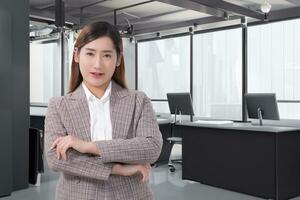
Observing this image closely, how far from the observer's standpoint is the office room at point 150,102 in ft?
4.04

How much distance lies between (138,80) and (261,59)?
12.6 feet

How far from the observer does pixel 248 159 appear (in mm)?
4758

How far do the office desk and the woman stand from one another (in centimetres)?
353

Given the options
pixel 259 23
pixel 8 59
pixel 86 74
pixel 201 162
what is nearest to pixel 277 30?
pixel 259 23

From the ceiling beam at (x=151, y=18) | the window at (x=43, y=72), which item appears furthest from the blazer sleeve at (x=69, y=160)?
the window at (x=43, y=72)

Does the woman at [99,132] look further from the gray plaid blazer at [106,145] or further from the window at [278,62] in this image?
the window at [278,62]

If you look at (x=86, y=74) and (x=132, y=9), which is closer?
(x=86, y=74)

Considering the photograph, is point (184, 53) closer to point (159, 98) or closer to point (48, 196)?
point (159, 98)

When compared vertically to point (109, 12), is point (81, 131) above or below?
below

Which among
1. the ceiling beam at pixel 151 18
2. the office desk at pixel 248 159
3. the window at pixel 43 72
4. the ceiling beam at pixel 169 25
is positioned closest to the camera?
the office desk at pixel 248 159

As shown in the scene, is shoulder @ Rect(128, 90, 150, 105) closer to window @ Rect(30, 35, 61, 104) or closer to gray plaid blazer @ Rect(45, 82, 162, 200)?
gray plaid blazer @ Rect(45, 82, 162, 200)

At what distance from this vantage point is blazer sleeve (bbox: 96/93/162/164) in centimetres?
119

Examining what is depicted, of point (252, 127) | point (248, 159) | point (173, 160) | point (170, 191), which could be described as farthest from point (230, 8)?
point (170, 191)

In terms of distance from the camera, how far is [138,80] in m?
10.3
